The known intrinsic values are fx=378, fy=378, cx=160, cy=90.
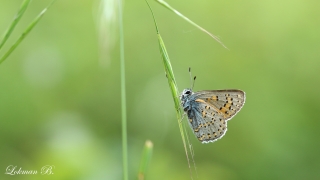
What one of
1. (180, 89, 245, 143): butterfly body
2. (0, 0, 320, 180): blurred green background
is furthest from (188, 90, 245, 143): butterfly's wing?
(0, 0, 320, 180): blurred green background

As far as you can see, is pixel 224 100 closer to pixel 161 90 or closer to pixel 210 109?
pixel 210 109

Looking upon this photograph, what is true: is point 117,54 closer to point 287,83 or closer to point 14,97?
point 14,97

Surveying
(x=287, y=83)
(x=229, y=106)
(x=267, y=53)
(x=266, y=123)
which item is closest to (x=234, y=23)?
(x=267, y=53)
